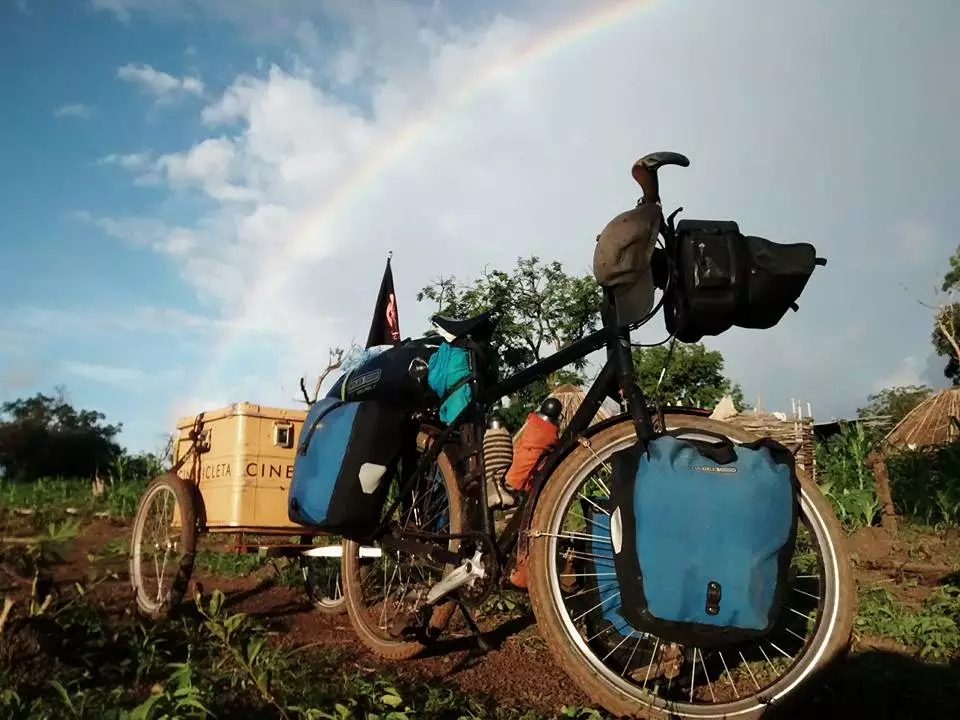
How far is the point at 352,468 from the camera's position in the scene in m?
3.14

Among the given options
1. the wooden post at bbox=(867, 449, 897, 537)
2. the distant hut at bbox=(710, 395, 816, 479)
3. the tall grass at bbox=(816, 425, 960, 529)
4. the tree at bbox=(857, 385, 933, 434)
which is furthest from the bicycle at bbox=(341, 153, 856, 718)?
the tree at bbox=(857, 385, 933, 434)

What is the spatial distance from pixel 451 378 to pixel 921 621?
2.17 metres

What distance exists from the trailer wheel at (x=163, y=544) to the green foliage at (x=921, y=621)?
136 inches

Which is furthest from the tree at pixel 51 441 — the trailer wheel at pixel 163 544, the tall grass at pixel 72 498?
the trailer wheel at pixel 163 544

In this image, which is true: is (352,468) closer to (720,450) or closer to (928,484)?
(720,450)

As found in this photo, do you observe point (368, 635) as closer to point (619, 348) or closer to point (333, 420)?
point (333, 420)

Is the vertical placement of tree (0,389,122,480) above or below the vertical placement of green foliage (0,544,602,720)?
above

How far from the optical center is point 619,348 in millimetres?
2537

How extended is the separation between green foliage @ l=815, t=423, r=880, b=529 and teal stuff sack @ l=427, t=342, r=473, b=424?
122 inches

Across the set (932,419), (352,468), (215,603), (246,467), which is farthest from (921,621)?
(932,419)

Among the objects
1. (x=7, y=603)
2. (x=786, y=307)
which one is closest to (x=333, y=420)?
(x=7, y=603)

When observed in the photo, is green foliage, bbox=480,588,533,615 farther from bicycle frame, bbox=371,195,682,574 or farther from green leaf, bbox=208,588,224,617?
green leaf, bbox=208,588,224,617

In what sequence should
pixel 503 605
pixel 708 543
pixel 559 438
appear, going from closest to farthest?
pixel 708 543 → pixel 559 438 → pixel 503 605

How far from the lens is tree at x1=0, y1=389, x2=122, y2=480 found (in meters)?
24.8
